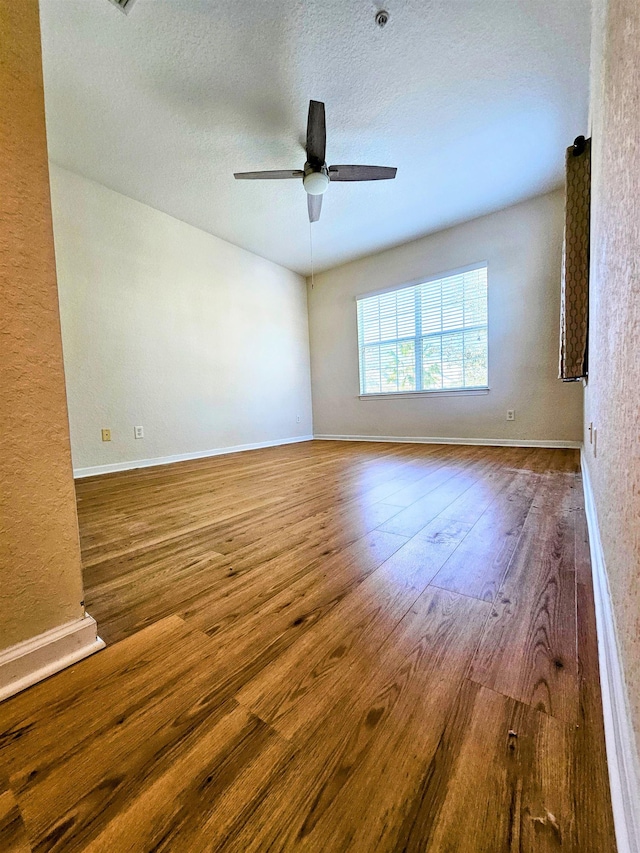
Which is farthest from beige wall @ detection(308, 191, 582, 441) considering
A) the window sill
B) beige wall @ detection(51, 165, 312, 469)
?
beige wall @ detection(51, 165, 312, 469)

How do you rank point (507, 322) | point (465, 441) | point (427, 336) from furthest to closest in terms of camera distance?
point (427, 336) < point (465, 441) < point (507, 322)

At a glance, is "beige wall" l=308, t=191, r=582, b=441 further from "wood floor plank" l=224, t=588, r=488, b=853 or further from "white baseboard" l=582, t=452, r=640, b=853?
"wood floor plank" l=224, t=588, r=488, b=853

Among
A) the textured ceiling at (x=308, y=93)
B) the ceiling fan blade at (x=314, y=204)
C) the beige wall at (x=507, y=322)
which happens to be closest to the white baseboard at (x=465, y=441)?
the beige wall at (x=507, y=322)

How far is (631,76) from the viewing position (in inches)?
21.8

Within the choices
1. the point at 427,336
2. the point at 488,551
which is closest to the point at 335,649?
the point at 488,551

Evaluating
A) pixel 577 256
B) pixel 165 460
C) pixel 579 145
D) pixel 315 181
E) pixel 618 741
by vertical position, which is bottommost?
pixel 165 460

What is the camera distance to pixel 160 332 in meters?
3.43

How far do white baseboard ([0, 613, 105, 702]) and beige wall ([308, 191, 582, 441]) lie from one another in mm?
3975

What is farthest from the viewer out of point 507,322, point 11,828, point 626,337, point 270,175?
point 507,322

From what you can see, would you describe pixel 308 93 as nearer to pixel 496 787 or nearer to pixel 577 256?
pixel 577 256

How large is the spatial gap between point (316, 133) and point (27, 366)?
2.36m

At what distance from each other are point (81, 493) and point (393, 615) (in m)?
2.35

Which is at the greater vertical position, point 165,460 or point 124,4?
point 124,4

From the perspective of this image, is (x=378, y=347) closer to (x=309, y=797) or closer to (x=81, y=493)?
(x=81, y=493)
